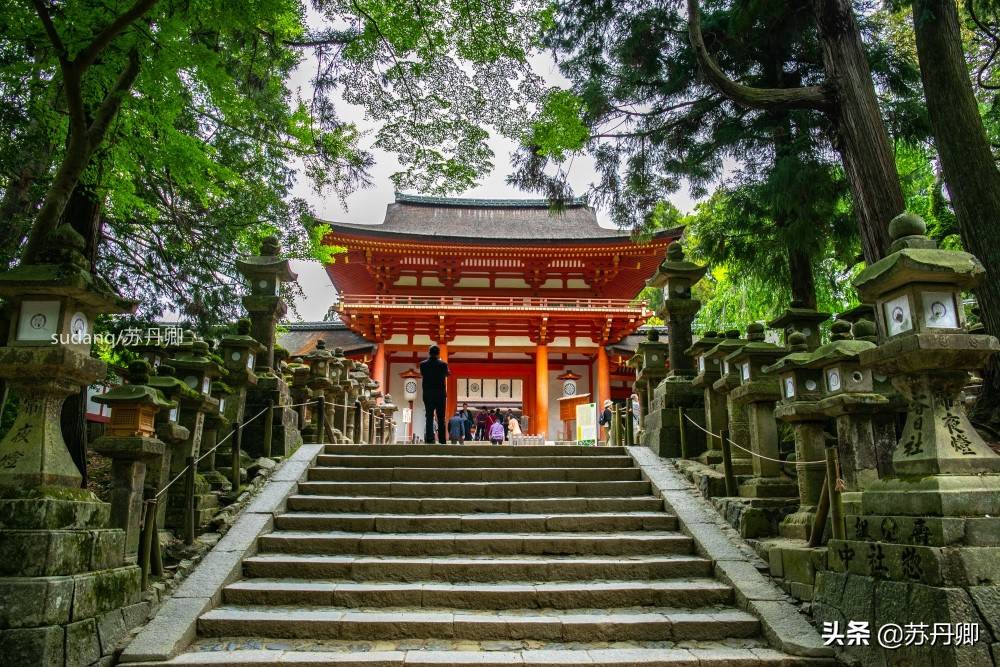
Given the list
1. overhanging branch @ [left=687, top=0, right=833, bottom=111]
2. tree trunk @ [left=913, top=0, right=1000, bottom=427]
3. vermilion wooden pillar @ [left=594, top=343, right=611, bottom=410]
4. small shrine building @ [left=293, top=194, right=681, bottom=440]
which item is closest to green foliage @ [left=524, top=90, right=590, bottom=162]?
overhanging branch @ [left=687, top=0, right=833, bottom=111]

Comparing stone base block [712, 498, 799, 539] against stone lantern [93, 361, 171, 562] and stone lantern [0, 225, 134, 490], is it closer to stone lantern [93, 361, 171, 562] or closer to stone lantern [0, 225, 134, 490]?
stone lantern [93, 361, 171, 562]

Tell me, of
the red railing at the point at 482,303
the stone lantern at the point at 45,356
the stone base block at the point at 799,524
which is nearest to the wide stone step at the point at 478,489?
the stone base block at the point at 799,524

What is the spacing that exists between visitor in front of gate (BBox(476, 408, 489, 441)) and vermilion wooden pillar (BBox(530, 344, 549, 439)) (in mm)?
1620

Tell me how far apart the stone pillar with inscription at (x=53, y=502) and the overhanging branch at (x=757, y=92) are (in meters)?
5.92

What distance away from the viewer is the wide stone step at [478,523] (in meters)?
Result: 5.82

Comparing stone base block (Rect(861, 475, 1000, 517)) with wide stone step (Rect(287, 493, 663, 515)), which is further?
wide stone step (Rect(287, 493, 663, 515))

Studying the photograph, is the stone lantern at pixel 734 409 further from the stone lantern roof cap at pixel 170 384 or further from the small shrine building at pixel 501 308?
the small shrine building at pixel 501 308

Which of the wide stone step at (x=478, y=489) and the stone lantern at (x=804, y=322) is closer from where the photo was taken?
the wide stone step at (x=478, y=489)

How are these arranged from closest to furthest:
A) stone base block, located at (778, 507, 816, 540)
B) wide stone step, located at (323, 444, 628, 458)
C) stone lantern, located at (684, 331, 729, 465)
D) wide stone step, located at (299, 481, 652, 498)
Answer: stone base block, located at (778, 507, 816, 540), wide stone step, located at (299, 481, 652, 498), stone lantern, located at (684, 331, 729, 465), wide stone step, located at (323, 444, 628, 458)

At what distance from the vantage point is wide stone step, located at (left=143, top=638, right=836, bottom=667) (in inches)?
148

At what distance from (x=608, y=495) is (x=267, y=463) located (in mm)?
3845

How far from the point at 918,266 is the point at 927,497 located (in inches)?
49.7

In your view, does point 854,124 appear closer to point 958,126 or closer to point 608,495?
point 958,126

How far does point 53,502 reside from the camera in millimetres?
3678
